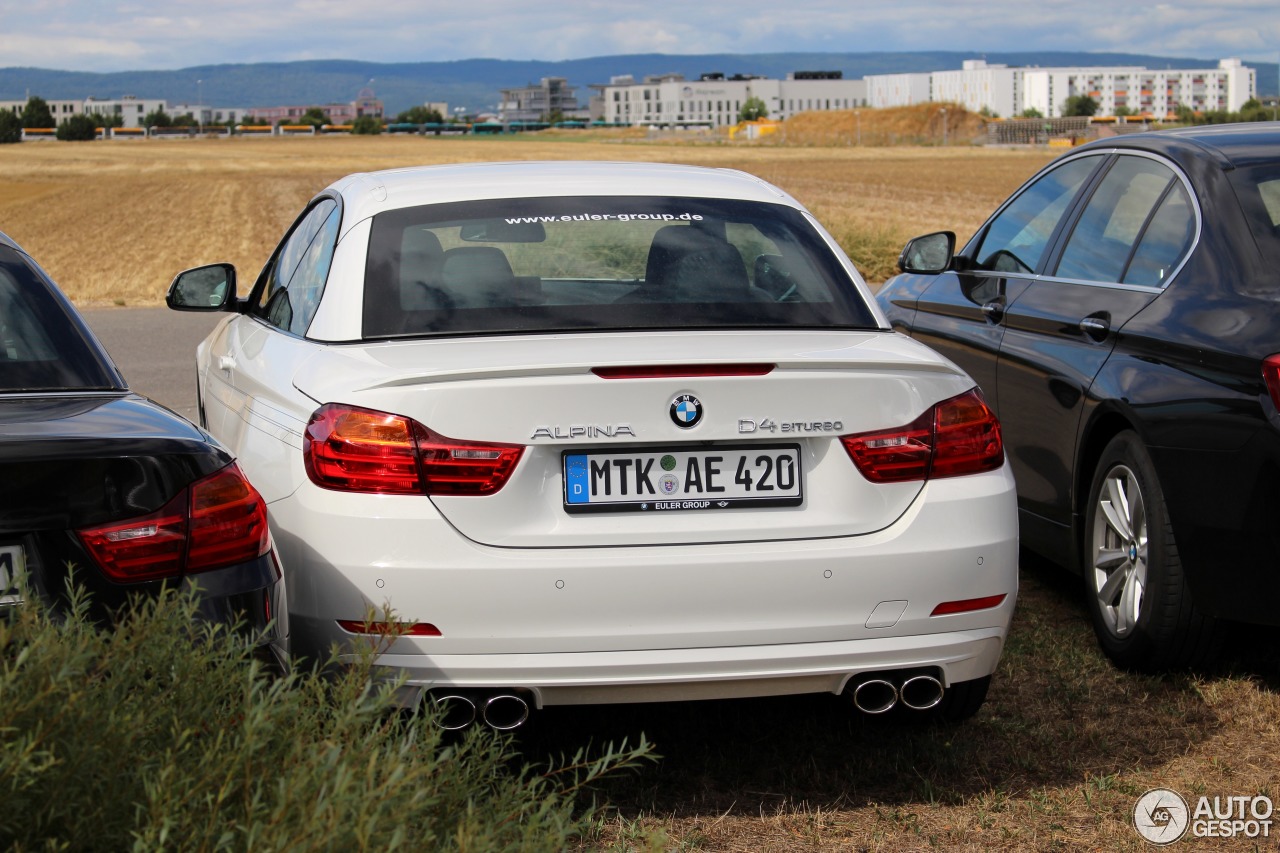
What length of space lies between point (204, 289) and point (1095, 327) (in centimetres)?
317

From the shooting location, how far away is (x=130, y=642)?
94.8 inches

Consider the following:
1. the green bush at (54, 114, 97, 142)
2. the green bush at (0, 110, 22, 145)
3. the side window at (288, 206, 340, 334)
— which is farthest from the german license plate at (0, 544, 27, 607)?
the green bush at (54, 114, 97, 142)

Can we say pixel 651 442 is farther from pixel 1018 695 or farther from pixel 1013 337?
pixel 1013 337

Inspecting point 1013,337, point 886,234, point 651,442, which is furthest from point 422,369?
point 886,234

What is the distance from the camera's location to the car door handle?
16.5 feet

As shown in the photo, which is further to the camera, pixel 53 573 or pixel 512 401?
pixel 512 401

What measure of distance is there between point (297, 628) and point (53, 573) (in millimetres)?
882

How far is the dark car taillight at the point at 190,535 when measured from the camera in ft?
9.68

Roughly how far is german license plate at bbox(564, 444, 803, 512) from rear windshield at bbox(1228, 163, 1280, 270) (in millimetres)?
1827

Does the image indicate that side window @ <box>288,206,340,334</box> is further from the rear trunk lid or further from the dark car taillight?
the dark car taillight

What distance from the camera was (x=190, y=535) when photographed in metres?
3.06

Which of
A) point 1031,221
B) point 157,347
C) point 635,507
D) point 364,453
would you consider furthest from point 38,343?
point 157,347

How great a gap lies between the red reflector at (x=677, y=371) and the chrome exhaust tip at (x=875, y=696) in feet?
2.65

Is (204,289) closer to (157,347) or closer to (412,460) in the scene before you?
(412,460)
